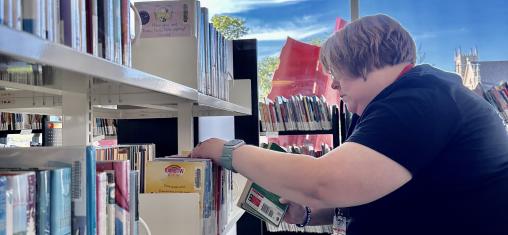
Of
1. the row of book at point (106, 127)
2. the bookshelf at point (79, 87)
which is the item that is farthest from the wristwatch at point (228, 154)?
the row of book at point (106, 127)

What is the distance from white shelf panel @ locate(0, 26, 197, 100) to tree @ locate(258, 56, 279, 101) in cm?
366

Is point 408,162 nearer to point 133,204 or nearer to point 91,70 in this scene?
point 133,204

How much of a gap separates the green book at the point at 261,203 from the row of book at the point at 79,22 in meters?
0.57

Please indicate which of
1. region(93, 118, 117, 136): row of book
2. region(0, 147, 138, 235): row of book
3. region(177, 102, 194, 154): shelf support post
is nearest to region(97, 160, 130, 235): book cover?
region(0, 147, 138, 235): row of book

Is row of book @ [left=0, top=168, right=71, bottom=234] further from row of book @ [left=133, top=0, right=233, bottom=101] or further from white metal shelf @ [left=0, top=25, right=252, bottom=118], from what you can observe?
row of book @ [left=133, top=0, right=233, bottom=101]

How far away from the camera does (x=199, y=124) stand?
258cm

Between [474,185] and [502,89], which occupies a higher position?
[502,89]

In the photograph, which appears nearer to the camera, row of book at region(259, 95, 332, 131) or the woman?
the woman

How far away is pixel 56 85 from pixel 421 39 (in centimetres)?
402

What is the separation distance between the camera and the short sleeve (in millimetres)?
1116

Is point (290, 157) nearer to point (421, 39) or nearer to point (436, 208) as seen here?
point (436, 208)

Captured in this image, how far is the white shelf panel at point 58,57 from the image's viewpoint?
0.52 metres

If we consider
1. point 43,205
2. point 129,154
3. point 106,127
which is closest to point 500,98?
point 129,154

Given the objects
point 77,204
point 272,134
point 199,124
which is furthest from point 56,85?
point 272,134
